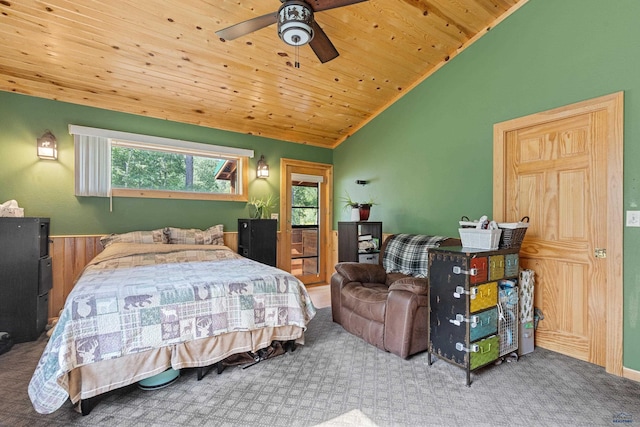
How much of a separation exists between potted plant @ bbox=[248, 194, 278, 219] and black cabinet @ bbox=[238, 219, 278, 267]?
1.14ft

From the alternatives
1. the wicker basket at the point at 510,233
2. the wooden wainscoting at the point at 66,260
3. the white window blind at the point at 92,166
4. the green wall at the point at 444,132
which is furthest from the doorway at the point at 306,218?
the wicker basket at the point at 510,233

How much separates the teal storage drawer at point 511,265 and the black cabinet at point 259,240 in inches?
109

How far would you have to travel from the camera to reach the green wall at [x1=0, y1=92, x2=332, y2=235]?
3.14m

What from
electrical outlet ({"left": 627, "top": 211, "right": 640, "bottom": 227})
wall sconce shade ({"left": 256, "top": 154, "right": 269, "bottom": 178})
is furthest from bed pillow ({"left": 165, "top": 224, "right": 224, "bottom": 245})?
electrical outlet ({"left": 627, "top": 211, "right": 640, "bottom": 227})

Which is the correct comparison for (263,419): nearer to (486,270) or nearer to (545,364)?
(486,270)

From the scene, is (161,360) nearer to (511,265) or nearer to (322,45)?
(322,45)

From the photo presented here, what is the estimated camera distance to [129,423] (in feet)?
5.57

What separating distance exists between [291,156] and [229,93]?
5.09 feet

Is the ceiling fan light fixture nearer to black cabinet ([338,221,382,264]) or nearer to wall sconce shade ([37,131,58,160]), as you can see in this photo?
black cabinet ([338,221,382,264])

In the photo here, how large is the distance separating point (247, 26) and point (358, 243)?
2695mm

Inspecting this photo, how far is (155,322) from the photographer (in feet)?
6.44

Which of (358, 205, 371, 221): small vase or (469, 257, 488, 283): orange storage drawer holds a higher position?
(358, 205, 371, 221): small vase

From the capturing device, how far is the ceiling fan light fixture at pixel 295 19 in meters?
1.92

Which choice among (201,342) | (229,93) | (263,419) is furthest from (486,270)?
(229,93)
